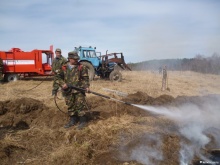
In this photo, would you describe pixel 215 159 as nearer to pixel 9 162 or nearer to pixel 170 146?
pixel 170 146

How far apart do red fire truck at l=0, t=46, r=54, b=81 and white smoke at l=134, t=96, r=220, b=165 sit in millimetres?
9508

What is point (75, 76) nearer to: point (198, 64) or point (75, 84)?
point (75, 84)

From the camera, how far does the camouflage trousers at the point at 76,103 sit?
574 centimetres

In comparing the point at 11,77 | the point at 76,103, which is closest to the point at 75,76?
the point at 76,103

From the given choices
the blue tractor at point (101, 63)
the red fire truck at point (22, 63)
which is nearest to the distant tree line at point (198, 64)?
the blue tractor at point (101, 63)

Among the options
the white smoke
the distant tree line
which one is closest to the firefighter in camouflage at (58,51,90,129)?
the white smoke

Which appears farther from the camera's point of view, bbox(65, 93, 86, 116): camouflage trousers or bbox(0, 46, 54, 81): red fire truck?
bbox(0, 46, 54, 81): red fire truck

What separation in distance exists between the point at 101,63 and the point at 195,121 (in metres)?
9.68

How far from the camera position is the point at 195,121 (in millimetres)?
6805

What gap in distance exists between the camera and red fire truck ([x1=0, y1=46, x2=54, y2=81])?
47.3ft

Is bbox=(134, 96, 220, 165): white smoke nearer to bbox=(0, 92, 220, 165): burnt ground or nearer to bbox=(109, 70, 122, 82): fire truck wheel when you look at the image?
bbox=(0, 92, 220, 165): burnt ground

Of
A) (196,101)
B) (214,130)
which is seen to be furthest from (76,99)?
(196,101)

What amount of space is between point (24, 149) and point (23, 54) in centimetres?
1137

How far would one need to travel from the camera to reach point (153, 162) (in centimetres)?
405
